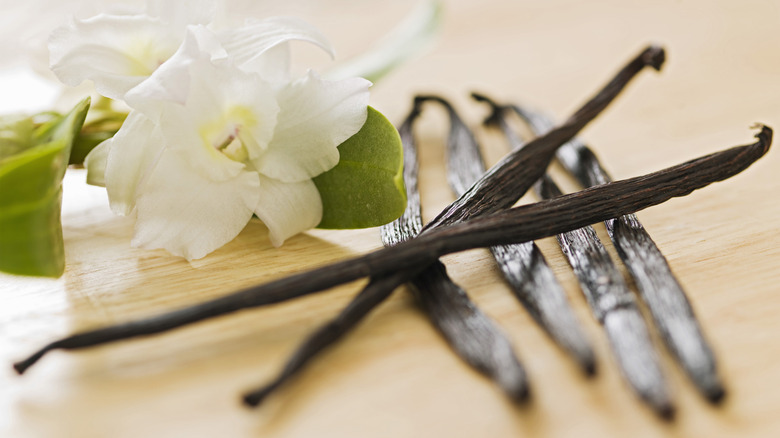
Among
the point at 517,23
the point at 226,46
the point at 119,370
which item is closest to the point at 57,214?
the point at 119,370

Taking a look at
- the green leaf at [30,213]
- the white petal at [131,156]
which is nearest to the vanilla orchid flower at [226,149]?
the white petal at [131,156]

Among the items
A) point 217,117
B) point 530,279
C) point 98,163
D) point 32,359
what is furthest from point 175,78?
point 530,279

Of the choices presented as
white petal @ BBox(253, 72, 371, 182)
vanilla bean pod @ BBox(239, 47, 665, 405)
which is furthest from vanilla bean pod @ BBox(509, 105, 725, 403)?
white petal @ BBox(253, 72, 371, 182)

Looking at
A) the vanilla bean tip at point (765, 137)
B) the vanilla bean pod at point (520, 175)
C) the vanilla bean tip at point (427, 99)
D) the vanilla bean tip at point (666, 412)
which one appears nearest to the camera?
the vanilla bean tip at point (666, 412)

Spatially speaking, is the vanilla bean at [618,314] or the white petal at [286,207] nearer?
the vanilla bean at [618,314]

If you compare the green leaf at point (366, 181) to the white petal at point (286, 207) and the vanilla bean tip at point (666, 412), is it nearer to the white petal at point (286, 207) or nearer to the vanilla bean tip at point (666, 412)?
the white petal at point (286, 207)

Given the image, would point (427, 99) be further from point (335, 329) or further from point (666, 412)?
point (666, 412)

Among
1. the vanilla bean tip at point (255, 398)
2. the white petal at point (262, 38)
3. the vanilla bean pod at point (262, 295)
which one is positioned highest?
the white petal at point (262, 38)
